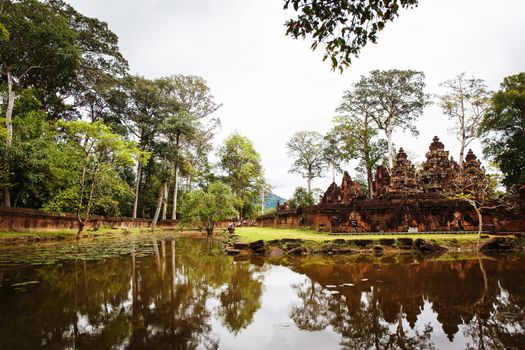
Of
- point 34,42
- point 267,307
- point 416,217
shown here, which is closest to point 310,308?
point 267,307

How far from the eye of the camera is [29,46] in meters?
20.1

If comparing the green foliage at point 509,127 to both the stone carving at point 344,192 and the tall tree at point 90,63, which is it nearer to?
the stone carving at point 344,192

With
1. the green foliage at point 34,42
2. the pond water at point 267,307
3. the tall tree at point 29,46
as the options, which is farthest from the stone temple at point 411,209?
the green foliage at point 34,42

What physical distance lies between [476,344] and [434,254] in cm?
866

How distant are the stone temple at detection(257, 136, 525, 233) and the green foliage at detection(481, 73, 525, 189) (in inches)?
272

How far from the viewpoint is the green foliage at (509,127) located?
1053 inches

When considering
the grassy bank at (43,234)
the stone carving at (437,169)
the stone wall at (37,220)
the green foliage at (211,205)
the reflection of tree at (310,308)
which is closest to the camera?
the reflection of tree at (310,308)

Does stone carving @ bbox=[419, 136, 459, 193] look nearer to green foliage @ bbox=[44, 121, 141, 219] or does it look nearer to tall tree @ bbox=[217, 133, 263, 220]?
tall tree @ bbox=[217, 133, 263, 220]

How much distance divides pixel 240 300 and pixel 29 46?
927 inches

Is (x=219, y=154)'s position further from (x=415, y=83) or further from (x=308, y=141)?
(x=415, y=83)

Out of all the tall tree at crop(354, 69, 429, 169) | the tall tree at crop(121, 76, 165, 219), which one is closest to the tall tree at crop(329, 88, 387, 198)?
the tall tree at crop(354, 69, 429, 169)

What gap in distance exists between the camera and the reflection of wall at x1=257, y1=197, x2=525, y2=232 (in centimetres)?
1594

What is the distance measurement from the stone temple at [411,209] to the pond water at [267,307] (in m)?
9.06

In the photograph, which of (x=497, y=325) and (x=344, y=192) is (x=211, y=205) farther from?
(x=497, y=325)
